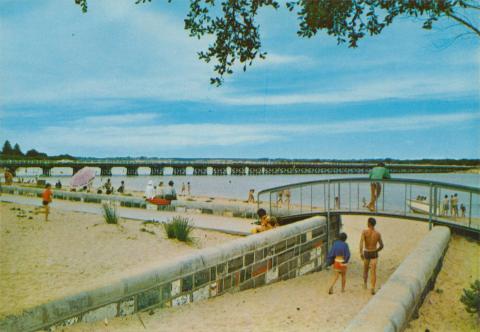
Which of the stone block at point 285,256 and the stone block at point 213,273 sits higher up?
the stone block at point 213,273

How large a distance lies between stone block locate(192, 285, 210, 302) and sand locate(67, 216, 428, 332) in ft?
0.26

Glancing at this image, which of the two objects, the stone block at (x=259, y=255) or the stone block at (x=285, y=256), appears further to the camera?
the stone block at (x=285, y=256)

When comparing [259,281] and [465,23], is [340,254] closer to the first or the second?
[259,281]

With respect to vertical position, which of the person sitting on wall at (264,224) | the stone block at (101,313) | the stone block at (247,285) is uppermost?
the person sitting on wall at (264,224)

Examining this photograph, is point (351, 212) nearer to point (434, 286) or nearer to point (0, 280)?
point (434, 286)

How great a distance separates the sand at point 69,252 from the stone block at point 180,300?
538mm

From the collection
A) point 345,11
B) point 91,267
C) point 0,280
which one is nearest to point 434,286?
point 345,11

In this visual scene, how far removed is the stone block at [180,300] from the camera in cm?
579

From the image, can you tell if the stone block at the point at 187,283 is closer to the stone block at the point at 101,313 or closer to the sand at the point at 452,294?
the stone block at the point at 101,313

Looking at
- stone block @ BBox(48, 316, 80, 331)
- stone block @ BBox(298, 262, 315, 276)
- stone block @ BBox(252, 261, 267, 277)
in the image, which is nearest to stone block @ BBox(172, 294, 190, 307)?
stone block @ BBox(48, 316, 80, 331)

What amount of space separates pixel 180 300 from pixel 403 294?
9.12ft

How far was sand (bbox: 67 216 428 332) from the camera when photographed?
508 cm

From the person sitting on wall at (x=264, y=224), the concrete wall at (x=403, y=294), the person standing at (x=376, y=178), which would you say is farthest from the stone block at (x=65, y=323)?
the person standing at (x=376, y=178)

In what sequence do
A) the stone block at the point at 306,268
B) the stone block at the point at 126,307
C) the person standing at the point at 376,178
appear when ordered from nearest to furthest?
1. the stone block at the point at 126,307
2. the stone block at the point at 306,268
3. the person standing at the point at 376,178
